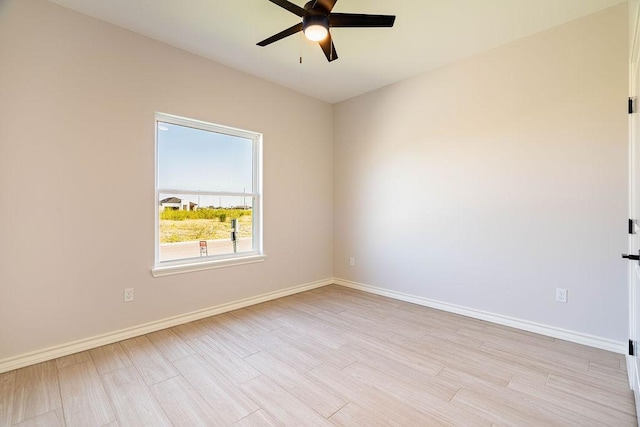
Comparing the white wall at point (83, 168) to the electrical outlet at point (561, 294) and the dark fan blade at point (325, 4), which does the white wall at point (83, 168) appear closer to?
the dark fan blade at point (325, 4)

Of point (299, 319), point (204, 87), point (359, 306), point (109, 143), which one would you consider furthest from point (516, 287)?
point (109, 143)

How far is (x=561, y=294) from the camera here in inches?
100.0

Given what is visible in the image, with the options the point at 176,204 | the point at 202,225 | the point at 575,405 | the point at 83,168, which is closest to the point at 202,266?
the point at 202,225

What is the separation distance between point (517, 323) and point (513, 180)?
1363 millimetres

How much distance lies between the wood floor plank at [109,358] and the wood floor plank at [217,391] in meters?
0.40

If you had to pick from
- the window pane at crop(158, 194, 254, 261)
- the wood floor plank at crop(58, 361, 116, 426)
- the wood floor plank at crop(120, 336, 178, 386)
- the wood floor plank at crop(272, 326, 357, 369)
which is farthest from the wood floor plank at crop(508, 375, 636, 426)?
the window pane at crop(158, 194, 254, 261)

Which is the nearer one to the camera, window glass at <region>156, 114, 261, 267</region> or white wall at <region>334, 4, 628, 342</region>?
white wall at <region>334, 4, 628, 342</region>

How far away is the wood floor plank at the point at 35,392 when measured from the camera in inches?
64.3

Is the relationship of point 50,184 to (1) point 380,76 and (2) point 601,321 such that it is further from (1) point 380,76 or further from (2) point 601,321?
(2) point 601,321

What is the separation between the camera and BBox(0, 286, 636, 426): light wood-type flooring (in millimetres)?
1607

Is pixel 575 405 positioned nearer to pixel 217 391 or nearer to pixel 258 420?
pixel 258 420

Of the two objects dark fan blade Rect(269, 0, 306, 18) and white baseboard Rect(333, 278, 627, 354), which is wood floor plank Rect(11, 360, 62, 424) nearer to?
dark fan blade Rect(269, 0, 306, 18)

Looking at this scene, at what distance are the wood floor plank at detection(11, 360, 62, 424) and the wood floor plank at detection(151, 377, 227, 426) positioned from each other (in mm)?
551

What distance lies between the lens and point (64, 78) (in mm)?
2281
